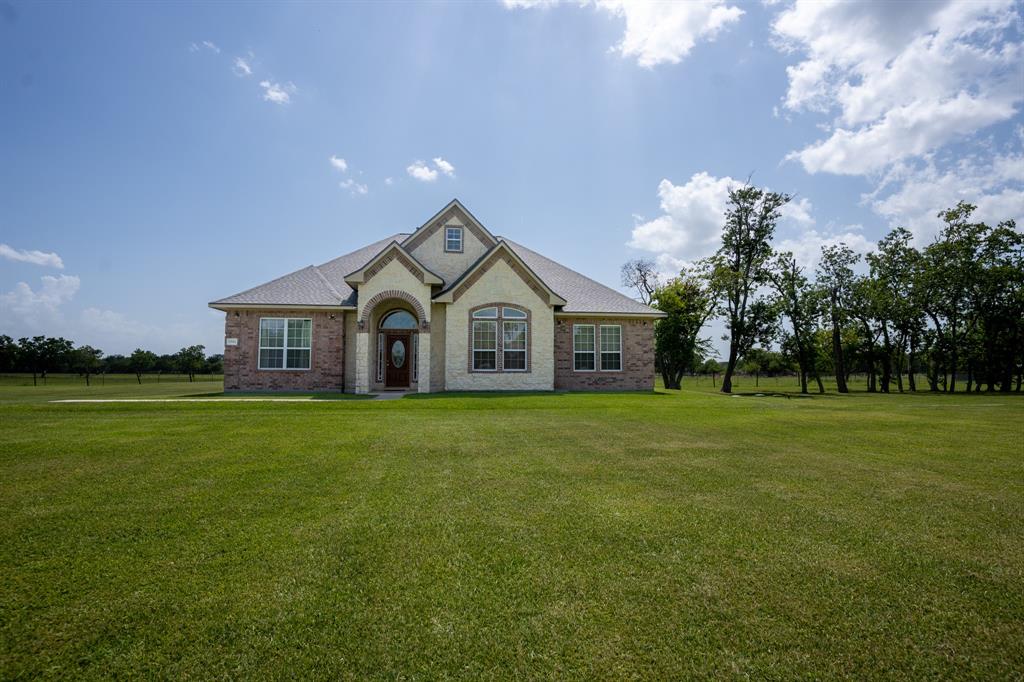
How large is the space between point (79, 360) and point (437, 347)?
48423 millimetres

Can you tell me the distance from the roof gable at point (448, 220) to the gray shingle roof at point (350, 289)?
1769 mm

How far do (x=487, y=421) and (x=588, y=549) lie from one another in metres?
7.79

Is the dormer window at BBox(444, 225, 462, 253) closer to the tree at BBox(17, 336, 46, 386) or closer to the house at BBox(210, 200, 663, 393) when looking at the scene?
the house at BBox(210, 200, 663, 393)

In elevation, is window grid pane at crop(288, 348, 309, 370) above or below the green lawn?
above

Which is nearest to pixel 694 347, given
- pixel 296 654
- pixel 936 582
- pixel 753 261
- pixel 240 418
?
pixel 753 261

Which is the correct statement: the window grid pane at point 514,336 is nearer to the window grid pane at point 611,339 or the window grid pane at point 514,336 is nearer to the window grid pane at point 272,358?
the window grid pane at point 611,339

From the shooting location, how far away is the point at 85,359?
4581cm

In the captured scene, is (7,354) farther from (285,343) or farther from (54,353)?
(285,343)

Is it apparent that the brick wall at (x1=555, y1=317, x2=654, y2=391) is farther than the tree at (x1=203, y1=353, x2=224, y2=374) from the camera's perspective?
No

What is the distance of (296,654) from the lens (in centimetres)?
253

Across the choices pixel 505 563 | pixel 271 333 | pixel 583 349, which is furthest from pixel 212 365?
pixel 505 563

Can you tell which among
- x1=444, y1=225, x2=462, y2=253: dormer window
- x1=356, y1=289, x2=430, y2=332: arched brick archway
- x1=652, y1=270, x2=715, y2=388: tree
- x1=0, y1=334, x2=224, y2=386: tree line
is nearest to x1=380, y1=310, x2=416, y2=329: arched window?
x1=356, y1=289, x2=430, y2=332: arched brick archway

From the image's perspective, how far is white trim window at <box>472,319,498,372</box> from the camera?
67.9 ft

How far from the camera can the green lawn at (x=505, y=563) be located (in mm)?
2525
